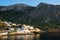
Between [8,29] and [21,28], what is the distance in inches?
564

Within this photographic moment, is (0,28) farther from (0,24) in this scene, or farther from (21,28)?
(21,28)

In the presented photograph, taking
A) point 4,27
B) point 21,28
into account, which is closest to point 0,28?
point 4,27

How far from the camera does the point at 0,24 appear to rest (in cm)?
17225

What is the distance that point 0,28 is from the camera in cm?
16675

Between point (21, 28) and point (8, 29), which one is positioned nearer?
point (8, 29)

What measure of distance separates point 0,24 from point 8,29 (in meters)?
9.85

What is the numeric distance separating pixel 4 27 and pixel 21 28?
13.9 meters

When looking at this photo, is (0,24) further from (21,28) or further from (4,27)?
(21,28)

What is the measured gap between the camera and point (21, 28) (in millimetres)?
177000

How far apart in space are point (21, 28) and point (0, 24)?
54.0 ft

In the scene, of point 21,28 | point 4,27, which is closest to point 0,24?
point 4,27

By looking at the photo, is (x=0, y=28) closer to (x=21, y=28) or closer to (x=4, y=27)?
(x=4, y=27)
